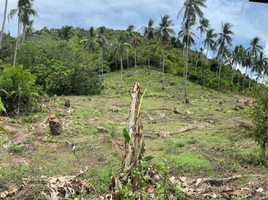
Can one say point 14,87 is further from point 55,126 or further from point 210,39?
point 210,39

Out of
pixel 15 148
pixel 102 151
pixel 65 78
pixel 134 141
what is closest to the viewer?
pixel 134 141

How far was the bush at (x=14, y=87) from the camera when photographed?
41.4 feet

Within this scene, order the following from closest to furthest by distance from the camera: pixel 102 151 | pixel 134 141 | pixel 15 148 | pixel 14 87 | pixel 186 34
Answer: pixel 134 141
pixel 15 148
pixel 102 151
pixel 14 87
pixel 186 34

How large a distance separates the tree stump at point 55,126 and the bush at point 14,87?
12.6 feet

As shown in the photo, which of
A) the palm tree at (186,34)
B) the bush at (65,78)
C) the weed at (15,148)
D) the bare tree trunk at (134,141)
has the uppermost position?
the palm tree at (186,34)

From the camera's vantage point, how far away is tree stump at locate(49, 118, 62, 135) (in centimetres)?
988

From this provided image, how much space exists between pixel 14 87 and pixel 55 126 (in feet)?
14.8

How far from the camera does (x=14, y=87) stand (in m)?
12.9

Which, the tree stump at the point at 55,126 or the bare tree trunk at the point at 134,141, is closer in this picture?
the bare tree trunk at the point at 134,141

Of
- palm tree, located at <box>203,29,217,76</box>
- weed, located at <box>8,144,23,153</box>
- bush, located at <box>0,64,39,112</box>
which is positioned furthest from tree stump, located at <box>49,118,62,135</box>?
palm tree, located at <box>203,29,217,76</box>

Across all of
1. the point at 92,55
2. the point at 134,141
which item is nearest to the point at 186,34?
the point at 92,55

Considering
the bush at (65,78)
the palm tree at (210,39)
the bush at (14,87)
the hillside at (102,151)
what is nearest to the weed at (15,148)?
the hillside at (102,151)

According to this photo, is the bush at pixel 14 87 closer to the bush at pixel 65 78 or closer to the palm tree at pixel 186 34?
the bush at pixel 65 78

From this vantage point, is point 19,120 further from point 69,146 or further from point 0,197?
point 0,197
